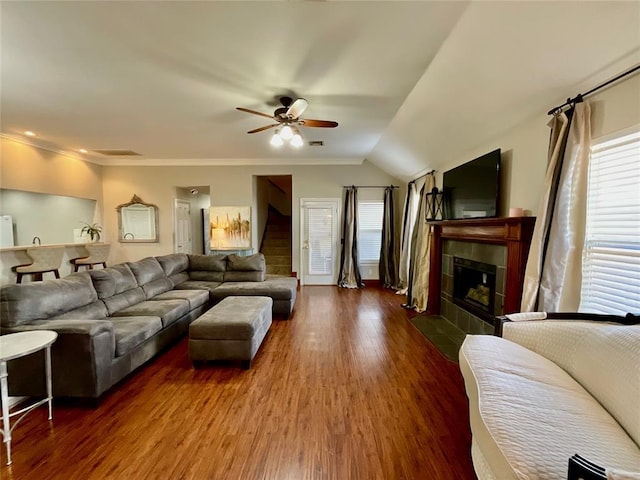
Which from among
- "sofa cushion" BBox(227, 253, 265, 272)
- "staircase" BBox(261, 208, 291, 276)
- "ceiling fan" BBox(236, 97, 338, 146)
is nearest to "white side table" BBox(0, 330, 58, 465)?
"ceiling fan" BBox(236, 97, 338, 146)

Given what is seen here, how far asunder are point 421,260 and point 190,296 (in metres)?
3.81

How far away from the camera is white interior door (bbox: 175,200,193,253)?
6941 millimetres

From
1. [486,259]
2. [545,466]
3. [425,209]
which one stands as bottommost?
[545,466]

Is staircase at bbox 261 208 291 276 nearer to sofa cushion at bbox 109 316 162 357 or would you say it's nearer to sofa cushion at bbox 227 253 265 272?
sofa cushion at bbox 227 253 265 272

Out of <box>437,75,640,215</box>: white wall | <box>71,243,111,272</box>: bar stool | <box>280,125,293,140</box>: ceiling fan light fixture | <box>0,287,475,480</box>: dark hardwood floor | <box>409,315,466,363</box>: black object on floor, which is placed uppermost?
<box>280,125,293,140</box>: ceiling fan light fixture

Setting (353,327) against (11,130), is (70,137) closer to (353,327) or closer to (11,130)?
(11,130)

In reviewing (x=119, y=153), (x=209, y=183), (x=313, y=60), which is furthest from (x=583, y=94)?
(x=119, y=153)

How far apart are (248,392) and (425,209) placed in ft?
13.5

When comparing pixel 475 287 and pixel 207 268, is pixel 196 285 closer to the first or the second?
pixel 207 268

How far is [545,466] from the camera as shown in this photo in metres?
1.02

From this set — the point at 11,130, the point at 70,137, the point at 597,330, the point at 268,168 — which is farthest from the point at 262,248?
the point at 597,330

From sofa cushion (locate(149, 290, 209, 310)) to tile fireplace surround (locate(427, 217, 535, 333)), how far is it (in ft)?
11.6

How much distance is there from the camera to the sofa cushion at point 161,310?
125 inches

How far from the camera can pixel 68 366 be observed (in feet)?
7.16
